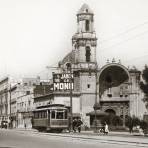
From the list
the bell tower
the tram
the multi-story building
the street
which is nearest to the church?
the bell tower

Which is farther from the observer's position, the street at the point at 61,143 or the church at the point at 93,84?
the church at the point at 93,84

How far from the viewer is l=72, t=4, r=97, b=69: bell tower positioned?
85.1 m

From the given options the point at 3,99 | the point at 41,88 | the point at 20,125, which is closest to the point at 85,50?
the point at 41,88

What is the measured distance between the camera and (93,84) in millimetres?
86312

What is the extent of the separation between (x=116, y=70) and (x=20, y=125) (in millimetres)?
31917

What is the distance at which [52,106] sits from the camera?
51.7m

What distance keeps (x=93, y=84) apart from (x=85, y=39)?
28.7 ft

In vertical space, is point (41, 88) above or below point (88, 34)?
below

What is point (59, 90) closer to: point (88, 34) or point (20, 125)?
point (88, 34)

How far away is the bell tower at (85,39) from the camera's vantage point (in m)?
85.1

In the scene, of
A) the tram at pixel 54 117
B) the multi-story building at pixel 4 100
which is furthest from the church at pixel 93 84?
the multi-story building at pixel 4 100

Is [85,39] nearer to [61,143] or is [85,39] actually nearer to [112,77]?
[112,77]

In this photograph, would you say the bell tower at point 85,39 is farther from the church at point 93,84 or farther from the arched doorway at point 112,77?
the arched doorway at point 112,77

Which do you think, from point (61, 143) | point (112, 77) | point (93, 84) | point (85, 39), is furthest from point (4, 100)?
point (61, 143)
